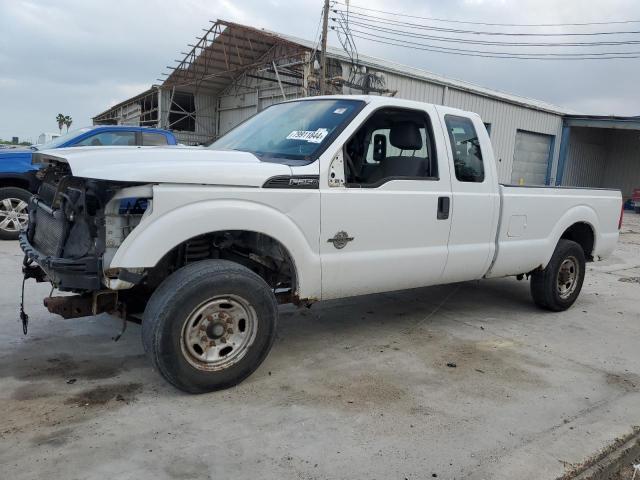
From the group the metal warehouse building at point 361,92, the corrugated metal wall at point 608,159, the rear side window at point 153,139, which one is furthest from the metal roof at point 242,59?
the rear side window at point 153,139

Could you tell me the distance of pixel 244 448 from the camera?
288 cm

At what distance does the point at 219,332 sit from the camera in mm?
3443

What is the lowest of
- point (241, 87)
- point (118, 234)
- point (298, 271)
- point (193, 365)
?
point (193, 365)

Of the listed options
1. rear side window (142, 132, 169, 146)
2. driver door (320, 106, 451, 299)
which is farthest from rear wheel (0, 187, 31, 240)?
driver door (320, 106, 451, 299)

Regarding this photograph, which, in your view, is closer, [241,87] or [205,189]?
[205,189]

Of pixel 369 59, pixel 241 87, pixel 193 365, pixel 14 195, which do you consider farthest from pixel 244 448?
pixel 241 87

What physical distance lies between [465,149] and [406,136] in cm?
70

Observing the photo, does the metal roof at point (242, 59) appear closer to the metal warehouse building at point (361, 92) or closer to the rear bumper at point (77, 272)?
Result: the metal warehouse building at point (361, 92)

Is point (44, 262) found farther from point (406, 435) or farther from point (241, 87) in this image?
point (241, 87)

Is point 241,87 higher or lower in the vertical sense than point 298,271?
higher

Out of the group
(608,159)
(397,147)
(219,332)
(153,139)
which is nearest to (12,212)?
(153,139)

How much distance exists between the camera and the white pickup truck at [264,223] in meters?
3.19

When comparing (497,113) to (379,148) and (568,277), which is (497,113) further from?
(379,148)

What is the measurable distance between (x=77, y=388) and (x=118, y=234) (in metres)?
1.11
